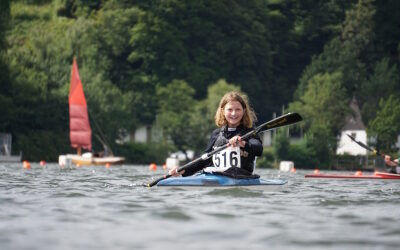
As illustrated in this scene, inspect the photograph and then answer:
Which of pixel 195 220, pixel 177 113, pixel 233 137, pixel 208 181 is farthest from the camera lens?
pixel 177 113

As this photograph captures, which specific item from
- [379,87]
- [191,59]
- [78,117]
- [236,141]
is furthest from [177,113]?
[236,141]

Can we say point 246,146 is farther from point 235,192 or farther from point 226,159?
point 235,192

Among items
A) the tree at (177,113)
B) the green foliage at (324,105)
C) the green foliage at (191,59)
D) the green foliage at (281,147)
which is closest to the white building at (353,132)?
the green foliage at (191,59)

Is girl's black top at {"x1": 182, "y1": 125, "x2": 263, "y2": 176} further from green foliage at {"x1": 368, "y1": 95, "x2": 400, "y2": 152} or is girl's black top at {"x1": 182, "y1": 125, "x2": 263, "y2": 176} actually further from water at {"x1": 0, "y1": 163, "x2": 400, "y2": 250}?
green foliage at {"x1": 368, "y1": 95, "x2": 400, "y2": 152}

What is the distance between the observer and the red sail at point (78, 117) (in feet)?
195

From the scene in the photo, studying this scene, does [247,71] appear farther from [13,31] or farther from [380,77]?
[13,31]

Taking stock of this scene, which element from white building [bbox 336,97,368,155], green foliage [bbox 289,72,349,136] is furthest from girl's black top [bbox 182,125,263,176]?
white building [bbox 336,97,368,155]

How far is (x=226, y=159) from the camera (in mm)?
17047

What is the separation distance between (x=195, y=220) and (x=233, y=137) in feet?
18.1

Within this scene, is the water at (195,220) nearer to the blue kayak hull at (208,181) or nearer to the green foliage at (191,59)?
the blue kayak hull at (208,181)

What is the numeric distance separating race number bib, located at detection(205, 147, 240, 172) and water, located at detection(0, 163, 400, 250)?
2.05 ft

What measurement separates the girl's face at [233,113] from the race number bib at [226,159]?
1.65ft

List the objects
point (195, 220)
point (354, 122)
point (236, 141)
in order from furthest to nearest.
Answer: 1. point (354, 122)
2. point (236, 141)
3. point (195, 220)

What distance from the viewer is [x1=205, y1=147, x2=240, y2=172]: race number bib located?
1684 cm
